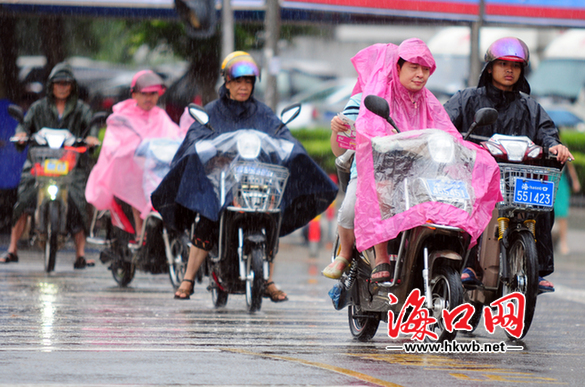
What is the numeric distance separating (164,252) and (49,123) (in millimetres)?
2727

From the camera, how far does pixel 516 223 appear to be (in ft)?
25.2

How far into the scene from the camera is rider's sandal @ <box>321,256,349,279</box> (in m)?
7.25

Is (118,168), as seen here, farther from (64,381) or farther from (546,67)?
(546,67)

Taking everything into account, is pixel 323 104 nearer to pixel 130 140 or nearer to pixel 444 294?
pixel 130 140

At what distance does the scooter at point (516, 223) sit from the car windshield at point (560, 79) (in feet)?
76.2

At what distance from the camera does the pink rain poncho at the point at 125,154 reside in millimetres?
10938

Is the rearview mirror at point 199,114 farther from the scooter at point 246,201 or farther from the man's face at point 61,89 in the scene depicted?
the man's face at point 61,89

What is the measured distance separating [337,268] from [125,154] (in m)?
4.33

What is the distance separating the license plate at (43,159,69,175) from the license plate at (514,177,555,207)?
6184 millimetres

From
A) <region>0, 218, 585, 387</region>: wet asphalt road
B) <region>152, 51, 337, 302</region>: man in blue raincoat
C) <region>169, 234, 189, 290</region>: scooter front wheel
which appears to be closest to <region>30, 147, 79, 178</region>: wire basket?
A: <region>0, 218, 585, 387</region>: wet asphalt road

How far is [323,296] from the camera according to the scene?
35.1 feet

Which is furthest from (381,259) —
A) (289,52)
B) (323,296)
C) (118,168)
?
(289,52)

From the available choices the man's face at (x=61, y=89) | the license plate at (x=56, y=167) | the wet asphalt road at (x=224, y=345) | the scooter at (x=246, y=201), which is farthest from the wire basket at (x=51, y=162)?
the scooter at (x=246, y=201)

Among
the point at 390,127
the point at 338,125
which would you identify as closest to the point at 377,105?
the point at 390,127
